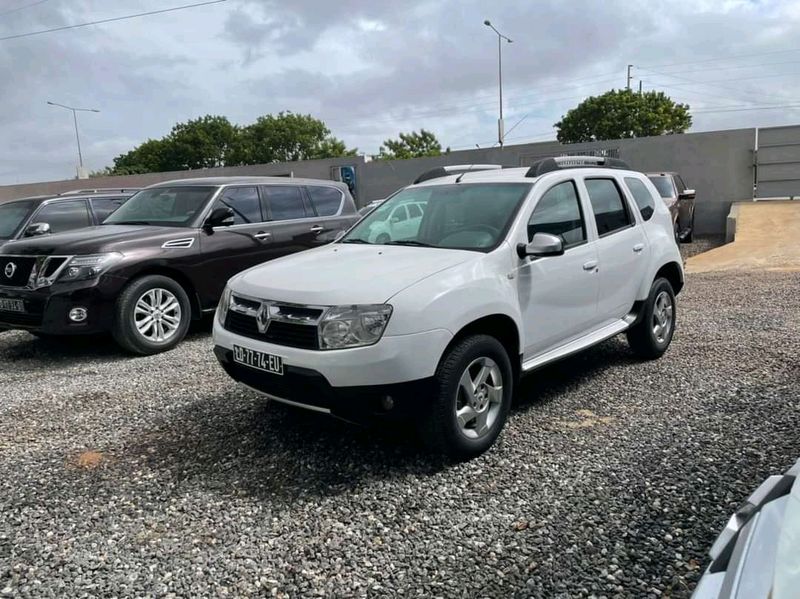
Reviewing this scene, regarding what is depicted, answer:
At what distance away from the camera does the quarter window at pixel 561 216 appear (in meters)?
4.38

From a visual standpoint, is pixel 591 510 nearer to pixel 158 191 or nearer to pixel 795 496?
pixel 795 496

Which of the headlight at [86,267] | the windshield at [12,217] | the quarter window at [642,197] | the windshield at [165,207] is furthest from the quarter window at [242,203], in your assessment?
the quarter window at [642,197]

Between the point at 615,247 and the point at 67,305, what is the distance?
5012mm

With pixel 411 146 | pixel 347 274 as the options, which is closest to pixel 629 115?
pixel 411 146

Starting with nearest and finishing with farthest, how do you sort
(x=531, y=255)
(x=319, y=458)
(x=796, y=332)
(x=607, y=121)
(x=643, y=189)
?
(x=319, y=458) → (x=531, y=255) → (x=643, y=189) → (x=796, y=332) → (x=607, y=121)

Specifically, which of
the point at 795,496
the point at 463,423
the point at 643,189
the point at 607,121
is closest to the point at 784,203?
the point at 643,189

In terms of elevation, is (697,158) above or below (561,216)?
above

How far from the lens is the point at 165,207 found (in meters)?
7.48

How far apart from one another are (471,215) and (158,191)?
4.93m

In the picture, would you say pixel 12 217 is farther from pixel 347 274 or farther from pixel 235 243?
pixel 347 274

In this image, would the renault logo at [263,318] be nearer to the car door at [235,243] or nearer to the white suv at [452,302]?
the white suv at [452,302]

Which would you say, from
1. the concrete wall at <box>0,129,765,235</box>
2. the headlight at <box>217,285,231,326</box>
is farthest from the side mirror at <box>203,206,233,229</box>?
the concrete wall at <box>0,129,765,235</box>

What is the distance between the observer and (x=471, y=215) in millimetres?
4434

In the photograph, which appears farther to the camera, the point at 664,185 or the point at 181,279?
the point at 664,185
